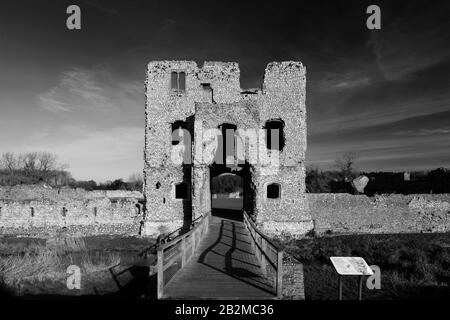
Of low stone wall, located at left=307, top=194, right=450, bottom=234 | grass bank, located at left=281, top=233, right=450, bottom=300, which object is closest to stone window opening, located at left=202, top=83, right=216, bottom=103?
low stone wall, located at left=307, top=194, right=450, bottom=234

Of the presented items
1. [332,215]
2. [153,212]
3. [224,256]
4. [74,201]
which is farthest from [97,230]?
[332,215]

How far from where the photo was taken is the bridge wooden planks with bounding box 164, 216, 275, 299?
21.7 ft

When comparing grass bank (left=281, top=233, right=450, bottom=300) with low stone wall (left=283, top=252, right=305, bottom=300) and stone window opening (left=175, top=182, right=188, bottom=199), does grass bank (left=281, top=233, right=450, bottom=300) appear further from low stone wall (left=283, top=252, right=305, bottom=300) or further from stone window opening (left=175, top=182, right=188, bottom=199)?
stone window opening (left=175, top=182, right=188, bottom=199)

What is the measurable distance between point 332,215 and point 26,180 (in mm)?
38877

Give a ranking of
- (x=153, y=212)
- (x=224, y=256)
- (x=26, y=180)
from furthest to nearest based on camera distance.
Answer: (x=26, y=180) → (x=153, y=212) → (x=224, y=256)

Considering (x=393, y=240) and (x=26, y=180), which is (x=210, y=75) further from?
(x=26, y=180)

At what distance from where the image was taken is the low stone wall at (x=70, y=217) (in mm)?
20000

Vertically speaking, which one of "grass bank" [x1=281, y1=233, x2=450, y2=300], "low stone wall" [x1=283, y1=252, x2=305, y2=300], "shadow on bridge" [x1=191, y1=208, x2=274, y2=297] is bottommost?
"grass bank" [x1=281, y1=233, x2=450, y2=300]

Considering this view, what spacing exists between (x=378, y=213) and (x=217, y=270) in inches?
624

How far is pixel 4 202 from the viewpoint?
2033 cm

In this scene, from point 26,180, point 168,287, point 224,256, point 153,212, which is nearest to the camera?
point 168,287

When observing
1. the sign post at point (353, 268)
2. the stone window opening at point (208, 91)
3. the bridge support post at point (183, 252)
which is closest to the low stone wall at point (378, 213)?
the stone window opening at point (208, 91)

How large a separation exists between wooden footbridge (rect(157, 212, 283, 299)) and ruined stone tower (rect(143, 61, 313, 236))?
7.48 metres

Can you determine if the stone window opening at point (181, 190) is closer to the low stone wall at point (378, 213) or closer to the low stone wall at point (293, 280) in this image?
the low stone wall at point (378, 213)
